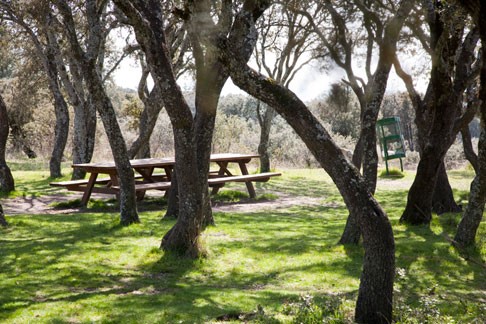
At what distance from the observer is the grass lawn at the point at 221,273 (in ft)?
17.8

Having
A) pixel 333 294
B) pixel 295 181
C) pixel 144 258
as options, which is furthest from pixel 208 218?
pixel 295 181

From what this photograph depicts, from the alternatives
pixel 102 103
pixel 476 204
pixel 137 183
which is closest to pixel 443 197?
pixel 476 204

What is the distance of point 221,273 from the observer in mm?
7359

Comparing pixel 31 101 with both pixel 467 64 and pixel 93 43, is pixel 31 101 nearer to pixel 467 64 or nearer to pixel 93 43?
pixel 93 43

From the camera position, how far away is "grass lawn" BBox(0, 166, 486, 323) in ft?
17.8

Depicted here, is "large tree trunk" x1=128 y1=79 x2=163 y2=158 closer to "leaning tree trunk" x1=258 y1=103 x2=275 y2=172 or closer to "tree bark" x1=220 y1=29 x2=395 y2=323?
"leaning tree trunk" x1=258 y1=103 x2=275 y2=172

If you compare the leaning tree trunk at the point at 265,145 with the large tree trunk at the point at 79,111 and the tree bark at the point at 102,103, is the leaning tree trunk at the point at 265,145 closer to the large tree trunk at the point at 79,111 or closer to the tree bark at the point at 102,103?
the large tree trunk at the point at 79,111

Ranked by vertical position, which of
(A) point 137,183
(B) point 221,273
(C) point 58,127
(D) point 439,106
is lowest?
(B) point 221,273

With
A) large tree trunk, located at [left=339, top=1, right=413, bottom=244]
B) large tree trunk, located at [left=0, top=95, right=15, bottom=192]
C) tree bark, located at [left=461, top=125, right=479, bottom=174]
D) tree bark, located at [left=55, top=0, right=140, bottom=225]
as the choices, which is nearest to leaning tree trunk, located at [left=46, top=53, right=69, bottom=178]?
large tree trunk, located at [left=0, top=95, right=15, bottom=192]

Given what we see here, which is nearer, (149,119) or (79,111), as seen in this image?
(149,119)

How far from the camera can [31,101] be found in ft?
107

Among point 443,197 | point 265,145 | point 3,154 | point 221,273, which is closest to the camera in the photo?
point 221,273

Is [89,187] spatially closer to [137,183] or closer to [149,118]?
[137,183]

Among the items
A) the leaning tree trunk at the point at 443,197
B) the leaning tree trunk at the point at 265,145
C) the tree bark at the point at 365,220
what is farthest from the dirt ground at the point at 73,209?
the tree bark at the point at 365,220
